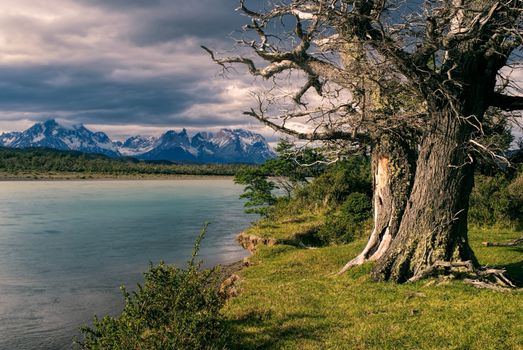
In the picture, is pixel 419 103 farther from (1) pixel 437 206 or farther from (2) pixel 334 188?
(2) pixel 334 188

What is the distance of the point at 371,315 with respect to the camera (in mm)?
10742

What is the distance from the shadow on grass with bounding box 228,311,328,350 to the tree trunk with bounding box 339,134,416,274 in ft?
15.4

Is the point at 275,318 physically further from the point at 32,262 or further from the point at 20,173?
the point at 20,173

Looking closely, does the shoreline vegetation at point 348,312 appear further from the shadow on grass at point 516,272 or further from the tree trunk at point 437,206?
the tree trunk at point 437,206

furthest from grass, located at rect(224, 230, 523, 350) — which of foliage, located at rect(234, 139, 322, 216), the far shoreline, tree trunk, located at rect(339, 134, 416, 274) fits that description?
the far shoreline

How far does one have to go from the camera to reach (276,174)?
51.6m

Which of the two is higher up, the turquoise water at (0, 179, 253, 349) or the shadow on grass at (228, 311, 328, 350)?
the shadow on grass at (228, 311, 328, 350)

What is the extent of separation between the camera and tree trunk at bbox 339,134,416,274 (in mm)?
14672

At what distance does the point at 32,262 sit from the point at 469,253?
27208 mm

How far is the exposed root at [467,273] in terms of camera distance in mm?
12391

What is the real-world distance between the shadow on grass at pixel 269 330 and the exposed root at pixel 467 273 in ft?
12.5

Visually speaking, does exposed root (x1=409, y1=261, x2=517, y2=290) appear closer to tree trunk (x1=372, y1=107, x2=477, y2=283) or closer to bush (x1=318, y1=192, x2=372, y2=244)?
tree trunk (x1=372, y1=107, x2=477, y2=283)

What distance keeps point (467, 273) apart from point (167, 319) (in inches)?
320

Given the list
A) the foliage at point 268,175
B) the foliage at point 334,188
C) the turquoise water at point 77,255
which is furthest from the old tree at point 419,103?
the foliage at point 268,175
